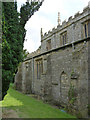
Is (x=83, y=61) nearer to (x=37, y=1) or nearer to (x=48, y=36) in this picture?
(x=37, y=1)

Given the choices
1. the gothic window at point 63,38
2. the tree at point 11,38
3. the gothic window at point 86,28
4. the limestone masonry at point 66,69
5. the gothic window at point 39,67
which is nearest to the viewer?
the tree at point 11,38

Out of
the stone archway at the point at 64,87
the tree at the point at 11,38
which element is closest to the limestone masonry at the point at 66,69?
the stone archway at the point at 64,87

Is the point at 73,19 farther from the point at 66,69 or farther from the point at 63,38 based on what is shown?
the point at 66,69

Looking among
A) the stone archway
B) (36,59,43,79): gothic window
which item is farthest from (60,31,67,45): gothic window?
the stone archway

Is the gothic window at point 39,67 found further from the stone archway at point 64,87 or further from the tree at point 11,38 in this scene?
the tree at point 11,38

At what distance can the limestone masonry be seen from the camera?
8.08 meters

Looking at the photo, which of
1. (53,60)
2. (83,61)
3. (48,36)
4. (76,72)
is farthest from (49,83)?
(48,36)

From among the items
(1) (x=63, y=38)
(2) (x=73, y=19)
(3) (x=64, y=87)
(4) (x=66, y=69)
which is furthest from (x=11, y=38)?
(1) (x=63, y=38)

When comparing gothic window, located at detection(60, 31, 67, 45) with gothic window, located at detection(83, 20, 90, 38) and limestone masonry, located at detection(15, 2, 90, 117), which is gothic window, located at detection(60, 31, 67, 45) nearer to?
limestone masonry, located at detection(15, 2, 90, 117)

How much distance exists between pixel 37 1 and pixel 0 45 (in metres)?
5.03

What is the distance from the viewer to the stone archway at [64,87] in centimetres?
1062

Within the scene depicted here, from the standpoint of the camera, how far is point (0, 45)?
5816 millimetres

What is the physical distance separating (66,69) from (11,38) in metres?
5.66

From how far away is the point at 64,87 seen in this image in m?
10.9
